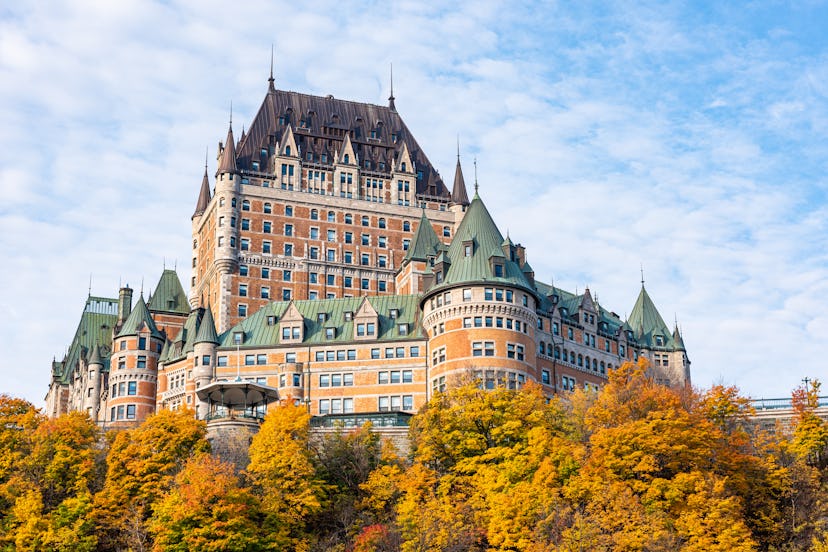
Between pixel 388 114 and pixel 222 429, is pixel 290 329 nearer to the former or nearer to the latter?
pixel 222 429

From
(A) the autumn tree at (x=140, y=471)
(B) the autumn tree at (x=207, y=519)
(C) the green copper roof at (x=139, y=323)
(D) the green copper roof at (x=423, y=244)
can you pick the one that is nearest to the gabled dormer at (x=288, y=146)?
(D) the green copper roof at (x=423, y=244)

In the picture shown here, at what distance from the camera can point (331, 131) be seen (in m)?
152

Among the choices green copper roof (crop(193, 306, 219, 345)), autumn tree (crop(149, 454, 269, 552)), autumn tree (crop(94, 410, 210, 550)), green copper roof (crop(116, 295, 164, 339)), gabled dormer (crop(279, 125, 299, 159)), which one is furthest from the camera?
gabled dormer (crop(279, 125, 299, 159))

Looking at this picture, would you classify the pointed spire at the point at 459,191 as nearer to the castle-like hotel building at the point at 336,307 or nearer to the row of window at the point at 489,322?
the castle-like hotel building at the point at 336,307

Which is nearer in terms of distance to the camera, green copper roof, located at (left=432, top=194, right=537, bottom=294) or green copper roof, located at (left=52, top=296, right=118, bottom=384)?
green copper roof, located at (left=432, top=194, right=537, bottom=294)

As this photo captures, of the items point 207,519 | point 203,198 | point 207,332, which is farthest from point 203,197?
point 207,519

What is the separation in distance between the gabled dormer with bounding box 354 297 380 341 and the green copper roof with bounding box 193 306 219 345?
44.5ft

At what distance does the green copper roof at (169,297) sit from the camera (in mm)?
145100

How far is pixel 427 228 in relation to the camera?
137m

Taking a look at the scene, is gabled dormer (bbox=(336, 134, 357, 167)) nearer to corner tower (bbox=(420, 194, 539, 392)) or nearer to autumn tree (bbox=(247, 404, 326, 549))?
corner tower (bbox=(420, 194, 539, 392))

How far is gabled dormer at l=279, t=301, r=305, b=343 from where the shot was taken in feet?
394

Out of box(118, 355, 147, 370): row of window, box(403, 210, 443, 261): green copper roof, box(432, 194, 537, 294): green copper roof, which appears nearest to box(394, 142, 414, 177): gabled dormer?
Result: box(403, 210, 443, 261): green copper roof

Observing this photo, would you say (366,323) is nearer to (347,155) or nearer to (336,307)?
(336,307)

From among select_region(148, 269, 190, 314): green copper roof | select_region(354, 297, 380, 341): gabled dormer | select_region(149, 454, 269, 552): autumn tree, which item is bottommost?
select_region(149, 454, 269, 552): autumn tree
